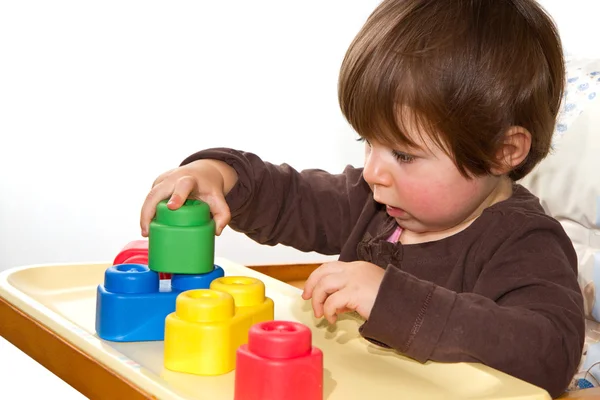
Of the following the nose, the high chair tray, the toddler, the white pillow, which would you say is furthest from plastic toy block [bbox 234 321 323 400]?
the white pillow

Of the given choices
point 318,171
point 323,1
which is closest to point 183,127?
point 323,1

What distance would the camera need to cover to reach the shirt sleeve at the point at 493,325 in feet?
2.38

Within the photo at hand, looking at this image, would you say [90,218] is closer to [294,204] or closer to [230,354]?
[294,204]

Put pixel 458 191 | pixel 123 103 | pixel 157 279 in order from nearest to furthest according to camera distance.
Answer: pixel 157 279
pixel 458 191
pixel 123 103

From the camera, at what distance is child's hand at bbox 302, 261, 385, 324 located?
0.74m

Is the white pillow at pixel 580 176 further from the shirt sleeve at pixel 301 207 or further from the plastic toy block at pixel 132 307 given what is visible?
the plastic toy block at pixel 132 307

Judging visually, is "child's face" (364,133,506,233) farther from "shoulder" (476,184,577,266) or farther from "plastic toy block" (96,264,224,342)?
"plastic toy block" (96,264,224,342)

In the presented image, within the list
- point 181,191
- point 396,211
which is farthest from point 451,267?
point 181,191

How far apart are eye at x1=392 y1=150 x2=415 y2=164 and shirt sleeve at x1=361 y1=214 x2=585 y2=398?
15 cm

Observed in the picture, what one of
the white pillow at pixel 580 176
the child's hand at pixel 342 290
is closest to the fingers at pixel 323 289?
the child's hand at pixel 342 290

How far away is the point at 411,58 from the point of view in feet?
2.76

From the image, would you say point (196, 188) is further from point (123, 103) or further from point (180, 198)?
point (123, 103)

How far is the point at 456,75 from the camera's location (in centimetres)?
84

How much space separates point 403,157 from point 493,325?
0.20 meters
